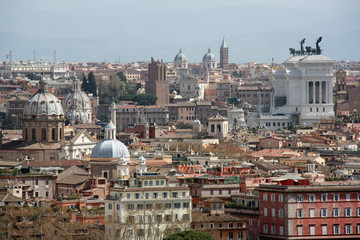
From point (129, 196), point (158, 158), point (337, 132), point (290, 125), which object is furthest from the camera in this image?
point (290, 125)

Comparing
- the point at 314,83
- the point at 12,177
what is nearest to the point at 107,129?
the point at 12,177

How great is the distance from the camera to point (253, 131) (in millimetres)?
134625

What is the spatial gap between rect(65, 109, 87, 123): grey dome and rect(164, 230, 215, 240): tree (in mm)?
88859

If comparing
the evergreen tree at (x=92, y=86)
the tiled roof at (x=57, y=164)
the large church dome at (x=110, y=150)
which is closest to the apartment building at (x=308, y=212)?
the large church dome at (x=110, y=150)

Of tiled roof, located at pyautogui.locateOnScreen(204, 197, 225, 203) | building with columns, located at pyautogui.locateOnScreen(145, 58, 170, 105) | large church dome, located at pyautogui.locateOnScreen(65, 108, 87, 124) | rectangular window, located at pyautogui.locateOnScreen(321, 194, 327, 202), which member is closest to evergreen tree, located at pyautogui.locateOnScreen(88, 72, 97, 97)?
building with columns, located at pyautogui.locateOnScreen(145, 58, 170, 105)

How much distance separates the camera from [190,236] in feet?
200

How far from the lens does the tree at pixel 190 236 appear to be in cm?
6088

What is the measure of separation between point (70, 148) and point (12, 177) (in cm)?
2779

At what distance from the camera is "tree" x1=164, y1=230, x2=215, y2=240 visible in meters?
60.9

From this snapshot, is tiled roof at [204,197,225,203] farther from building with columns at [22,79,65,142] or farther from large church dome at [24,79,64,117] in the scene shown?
large church dome at [24,79,64,117]

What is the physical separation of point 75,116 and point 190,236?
304ft

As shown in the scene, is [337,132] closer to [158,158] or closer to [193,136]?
[193,136]

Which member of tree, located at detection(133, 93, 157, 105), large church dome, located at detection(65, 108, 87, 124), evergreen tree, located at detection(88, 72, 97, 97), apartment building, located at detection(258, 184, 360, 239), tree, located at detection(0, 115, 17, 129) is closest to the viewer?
apartment building, located at detection(258, 184, 360, 239)

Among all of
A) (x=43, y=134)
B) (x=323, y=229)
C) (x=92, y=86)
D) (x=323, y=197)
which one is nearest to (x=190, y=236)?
(x=323, y=229)
